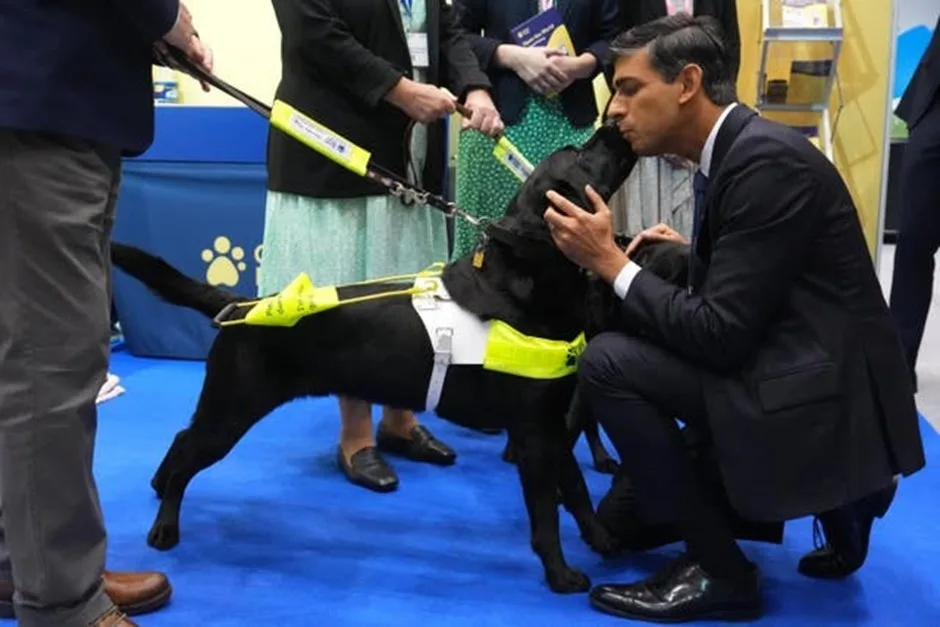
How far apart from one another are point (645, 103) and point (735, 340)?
0.49 metres

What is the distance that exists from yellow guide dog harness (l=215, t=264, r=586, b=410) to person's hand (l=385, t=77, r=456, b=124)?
500 mm

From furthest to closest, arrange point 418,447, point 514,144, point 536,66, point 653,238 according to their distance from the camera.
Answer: point 418,447 < point 514,144 < point 536,66 < point 653,238

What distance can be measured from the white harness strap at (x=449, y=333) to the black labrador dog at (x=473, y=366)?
0.02 m

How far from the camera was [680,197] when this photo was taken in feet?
8.97

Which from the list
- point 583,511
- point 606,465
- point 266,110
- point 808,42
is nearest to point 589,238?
point 583,511

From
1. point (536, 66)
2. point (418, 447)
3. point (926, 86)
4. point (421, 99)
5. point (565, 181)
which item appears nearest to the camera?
point (565, 181)

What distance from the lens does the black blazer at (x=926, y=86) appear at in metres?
3.06

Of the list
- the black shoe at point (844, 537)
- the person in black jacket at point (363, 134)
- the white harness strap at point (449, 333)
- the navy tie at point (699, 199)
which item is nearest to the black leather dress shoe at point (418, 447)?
the person in black jacket at point (363, 134)

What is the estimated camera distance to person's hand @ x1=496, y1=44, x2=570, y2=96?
8.29 ft

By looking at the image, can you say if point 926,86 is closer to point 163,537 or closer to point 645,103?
point 645,103

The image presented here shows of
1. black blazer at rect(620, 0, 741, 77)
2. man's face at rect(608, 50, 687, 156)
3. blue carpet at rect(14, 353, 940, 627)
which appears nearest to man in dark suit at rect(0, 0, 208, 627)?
blue carpet at rect(14, 353, 940, 627)

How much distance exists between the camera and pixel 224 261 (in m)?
3.76

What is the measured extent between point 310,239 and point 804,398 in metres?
1.34

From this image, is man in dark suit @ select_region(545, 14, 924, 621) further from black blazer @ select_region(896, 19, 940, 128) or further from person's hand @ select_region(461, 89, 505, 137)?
black blazer @ select_region(896, 19, 940, 128)
